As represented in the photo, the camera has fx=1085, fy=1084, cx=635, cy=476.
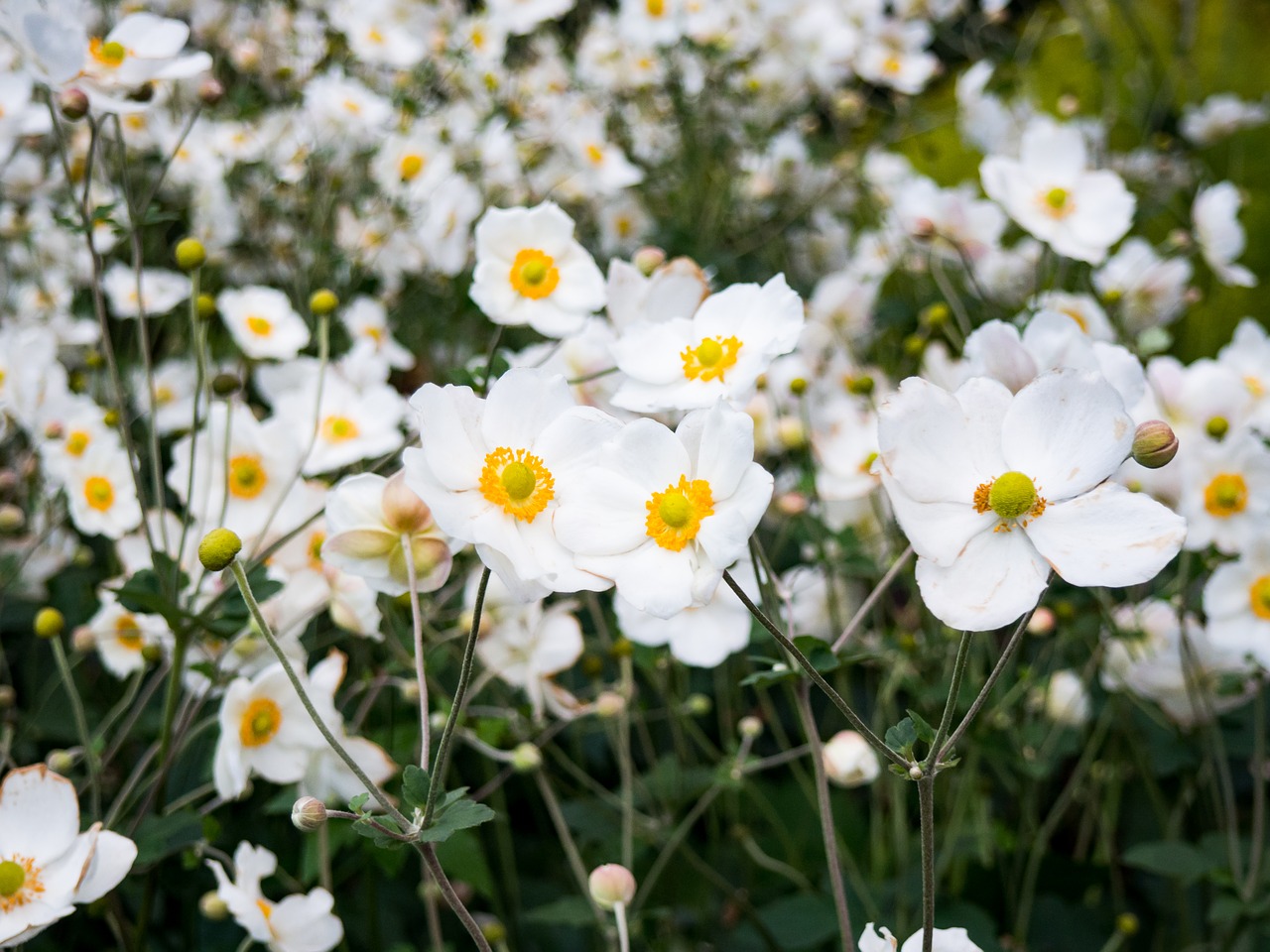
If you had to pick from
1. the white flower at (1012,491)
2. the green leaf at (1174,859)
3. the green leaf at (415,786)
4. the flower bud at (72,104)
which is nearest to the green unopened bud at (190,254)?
the flower bud at (72,104)

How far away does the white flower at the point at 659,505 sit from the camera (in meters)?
0.89

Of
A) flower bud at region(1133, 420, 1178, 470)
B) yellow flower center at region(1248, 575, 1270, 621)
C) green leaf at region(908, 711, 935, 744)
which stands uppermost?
flower bud at region(1133, 420, 1178, 470)

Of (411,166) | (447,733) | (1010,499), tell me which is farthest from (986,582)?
(411,166)

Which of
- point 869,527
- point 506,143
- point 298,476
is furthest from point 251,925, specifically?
point 506,143

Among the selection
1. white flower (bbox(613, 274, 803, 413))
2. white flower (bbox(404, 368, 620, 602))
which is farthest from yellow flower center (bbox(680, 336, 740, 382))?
white flower (bbox(404, 368, 620, 602))

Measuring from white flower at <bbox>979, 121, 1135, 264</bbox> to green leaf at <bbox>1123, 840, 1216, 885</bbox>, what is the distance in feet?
2.84

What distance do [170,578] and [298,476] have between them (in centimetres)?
22

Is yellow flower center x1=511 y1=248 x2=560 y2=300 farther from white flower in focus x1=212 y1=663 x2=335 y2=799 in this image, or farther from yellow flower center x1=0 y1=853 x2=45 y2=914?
yellow flower center x1=0 y1=853 x2=45 y2=914

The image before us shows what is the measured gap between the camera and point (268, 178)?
2703 millimetres

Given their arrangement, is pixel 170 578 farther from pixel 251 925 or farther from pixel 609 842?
pixel 609 842

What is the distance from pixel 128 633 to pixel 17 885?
600 millimetres

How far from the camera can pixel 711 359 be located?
1.13m

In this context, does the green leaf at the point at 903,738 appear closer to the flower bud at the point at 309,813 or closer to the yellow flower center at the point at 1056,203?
the flower bud at the point at 309,813

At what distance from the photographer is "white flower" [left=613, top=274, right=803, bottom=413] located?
107cm
